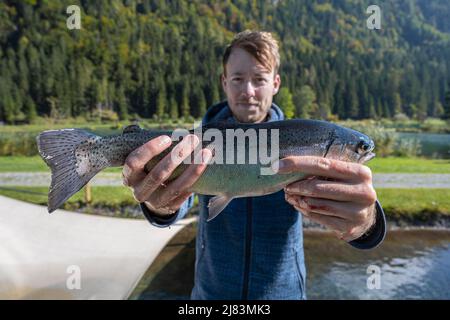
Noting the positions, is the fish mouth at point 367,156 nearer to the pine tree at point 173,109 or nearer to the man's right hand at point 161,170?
the man's right hand at point 161,170

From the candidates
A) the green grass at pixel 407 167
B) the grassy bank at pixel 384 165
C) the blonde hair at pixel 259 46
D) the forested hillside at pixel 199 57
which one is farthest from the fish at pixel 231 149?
the forested hillside at pixel 199 57

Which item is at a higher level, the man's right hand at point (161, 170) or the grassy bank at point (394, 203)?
the man's right hand at point (161, 170)

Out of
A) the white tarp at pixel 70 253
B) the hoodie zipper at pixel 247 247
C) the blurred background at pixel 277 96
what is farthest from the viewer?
the blurred background at pixel 277 96

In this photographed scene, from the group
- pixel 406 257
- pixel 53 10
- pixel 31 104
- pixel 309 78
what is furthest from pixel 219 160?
pixel 53 10

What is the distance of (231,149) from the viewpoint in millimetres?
3311

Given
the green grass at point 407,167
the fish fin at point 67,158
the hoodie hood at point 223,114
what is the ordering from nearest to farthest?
the fish fin at point 67,158
the hoodie hood at point 223,114
the green grass at point 407,167

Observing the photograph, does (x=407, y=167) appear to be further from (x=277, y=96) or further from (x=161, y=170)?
(x=277, y=96)

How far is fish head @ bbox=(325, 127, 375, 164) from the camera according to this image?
3.30 meters

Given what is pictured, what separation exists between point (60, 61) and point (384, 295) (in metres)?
110

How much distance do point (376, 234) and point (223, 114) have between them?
2299mm

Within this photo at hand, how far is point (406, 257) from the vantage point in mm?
14586

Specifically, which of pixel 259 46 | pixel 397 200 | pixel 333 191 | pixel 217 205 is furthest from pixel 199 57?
pixel 333 191

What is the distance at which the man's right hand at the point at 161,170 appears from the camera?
3055mm

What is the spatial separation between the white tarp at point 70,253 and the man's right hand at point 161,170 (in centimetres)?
735
